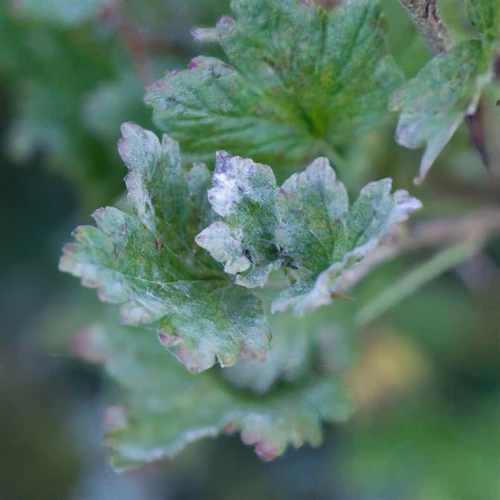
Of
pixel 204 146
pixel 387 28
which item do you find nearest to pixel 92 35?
pixel 204 146

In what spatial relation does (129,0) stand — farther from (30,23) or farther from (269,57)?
(269,57)

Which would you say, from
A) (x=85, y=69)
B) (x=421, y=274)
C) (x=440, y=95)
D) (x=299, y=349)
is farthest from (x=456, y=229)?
(x=85, y=69)

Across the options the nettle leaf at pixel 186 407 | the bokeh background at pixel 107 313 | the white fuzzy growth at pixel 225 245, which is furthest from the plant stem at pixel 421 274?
the white fuzzy growth at pixel 225 245

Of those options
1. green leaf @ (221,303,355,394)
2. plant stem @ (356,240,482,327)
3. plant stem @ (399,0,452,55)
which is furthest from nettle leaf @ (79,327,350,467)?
plant stem @ (399,0,452,55)

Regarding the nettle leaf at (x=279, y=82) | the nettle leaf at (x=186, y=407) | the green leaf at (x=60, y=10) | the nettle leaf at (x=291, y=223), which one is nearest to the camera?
the nettle leaf at (x=291, y=223)

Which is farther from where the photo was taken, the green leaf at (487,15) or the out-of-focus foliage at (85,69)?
the out-of-focus foliage at (85,69)

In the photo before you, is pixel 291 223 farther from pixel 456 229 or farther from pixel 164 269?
pixel 456 229

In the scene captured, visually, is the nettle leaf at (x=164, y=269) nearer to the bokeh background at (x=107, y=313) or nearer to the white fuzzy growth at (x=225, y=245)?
the white fuzzy growth at (x=225, y=245)
